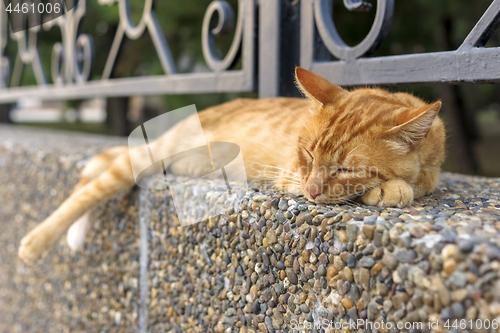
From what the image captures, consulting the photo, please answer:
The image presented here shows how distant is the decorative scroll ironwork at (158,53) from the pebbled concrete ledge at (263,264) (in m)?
0.71

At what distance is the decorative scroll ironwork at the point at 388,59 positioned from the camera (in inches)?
51.8

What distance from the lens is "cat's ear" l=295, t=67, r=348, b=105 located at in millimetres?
1460

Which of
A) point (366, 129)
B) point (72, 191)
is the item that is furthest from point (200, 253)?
point (72, 191)

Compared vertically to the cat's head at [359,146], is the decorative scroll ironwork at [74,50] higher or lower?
higher

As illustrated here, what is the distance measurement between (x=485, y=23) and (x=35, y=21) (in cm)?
364

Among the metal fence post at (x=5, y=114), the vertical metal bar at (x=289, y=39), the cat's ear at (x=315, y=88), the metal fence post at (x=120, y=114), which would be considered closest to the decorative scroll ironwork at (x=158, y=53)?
the vertical metal bar at (x=289, y=39)

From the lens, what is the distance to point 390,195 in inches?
49.8

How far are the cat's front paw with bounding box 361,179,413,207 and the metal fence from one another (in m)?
0.44

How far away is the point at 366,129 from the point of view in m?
1.37

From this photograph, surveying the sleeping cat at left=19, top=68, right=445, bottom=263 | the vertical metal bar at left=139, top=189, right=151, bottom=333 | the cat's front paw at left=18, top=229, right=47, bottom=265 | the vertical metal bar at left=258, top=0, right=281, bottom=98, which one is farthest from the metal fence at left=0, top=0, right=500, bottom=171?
the cat's front paw at left=18, top=229, right=47, bottom=265

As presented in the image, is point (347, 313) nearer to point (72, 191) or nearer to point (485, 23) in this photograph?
point (485, 23)

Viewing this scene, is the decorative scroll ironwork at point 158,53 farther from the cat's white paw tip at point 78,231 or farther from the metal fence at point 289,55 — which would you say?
the cat's white paw tip at point 78,231

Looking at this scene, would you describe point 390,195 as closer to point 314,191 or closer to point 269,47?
point 314,191

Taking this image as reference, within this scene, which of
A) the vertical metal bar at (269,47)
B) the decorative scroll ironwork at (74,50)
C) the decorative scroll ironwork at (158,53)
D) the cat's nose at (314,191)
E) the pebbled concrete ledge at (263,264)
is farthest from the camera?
the decorative scroll ironwork at (74,50)
